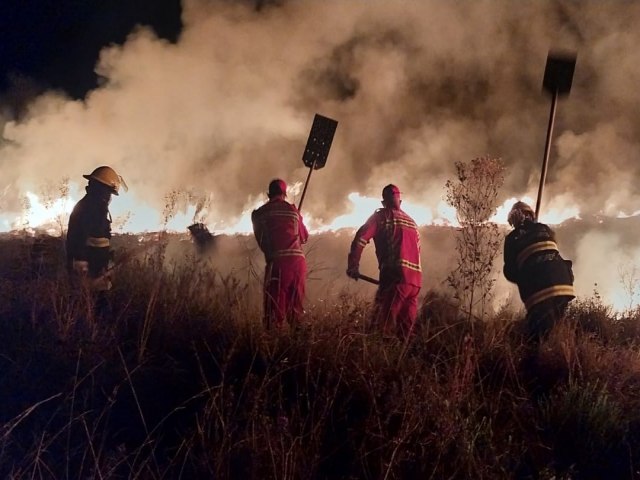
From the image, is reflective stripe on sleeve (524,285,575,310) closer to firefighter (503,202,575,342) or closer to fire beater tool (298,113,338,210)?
firefighter (503,202,575,342)

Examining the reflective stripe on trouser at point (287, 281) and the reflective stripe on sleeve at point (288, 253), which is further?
the reflective stripe on sleeve at point (288, 253)

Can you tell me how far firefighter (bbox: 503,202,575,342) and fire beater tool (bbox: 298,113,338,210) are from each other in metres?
2.73

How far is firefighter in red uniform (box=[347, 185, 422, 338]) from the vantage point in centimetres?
514

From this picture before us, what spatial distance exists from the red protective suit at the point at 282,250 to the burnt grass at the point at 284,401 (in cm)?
98

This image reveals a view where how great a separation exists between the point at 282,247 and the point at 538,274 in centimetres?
244

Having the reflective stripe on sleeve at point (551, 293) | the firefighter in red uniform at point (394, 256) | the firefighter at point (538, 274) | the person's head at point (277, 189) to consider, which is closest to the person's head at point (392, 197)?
the firefighter in red uniform at point (394, 256)

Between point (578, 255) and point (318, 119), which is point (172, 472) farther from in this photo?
point (578, 255)

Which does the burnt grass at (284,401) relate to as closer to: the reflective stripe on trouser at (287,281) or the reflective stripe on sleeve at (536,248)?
the reflective stripe on trouser at (287,281)

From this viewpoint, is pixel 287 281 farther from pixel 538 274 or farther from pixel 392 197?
pixel 538 274

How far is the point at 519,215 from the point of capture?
5.34m

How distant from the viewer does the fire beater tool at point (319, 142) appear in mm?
6797

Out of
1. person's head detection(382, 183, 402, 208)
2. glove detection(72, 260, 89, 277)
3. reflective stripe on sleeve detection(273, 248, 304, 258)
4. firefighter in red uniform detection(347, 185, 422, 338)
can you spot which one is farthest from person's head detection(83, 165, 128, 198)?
person's head detection(382, 183, 402, 208)

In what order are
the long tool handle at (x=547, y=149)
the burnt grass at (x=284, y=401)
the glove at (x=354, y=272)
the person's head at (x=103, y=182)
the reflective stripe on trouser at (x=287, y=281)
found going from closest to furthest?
the burnt grass at (x=284, y=401) < the reflective stripe on trouser at (x=287, y=281) < the glove at (x=354, y=272) < the person's head at (x=103, y=182) < the long tool handle at (x=547, y=149)

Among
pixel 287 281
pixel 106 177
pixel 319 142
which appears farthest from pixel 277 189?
pixel 106 177
